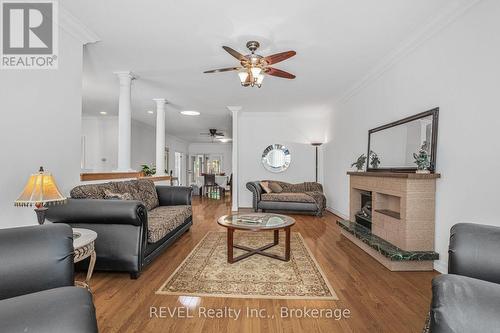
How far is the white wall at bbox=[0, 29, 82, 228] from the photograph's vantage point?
2.15 meters

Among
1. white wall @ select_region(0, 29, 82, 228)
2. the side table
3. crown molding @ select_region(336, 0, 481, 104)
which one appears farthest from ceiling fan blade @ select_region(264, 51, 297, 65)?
the side table

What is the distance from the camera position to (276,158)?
713 centimetres

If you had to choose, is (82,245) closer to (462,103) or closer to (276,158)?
(462,103)

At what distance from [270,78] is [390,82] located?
1879 millimetres

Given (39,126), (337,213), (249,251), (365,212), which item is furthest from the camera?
(337,213)

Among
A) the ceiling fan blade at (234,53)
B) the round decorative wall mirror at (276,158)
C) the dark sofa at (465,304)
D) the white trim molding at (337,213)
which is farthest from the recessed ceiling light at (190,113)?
the dark sofa at (465,304)

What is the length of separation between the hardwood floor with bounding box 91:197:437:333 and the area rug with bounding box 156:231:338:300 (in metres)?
0.09

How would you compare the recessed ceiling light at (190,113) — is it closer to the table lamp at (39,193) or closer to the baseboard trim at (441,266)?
the table lamp at (39,193)

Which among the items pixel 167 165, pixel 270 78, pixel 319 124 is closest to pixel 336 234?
pixel 270 78

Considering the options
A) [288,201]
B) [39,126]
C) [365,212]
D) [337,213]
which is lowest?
[337,213]

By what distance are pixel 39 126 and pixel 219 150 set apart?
1130cm

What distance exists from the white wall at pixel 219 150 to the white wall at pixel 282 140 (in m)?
6.38

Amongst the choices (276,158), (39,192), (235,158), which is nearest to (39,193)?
(39,192)

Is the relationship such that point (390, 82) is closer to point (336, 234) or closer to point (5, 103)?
point (336, 234)
